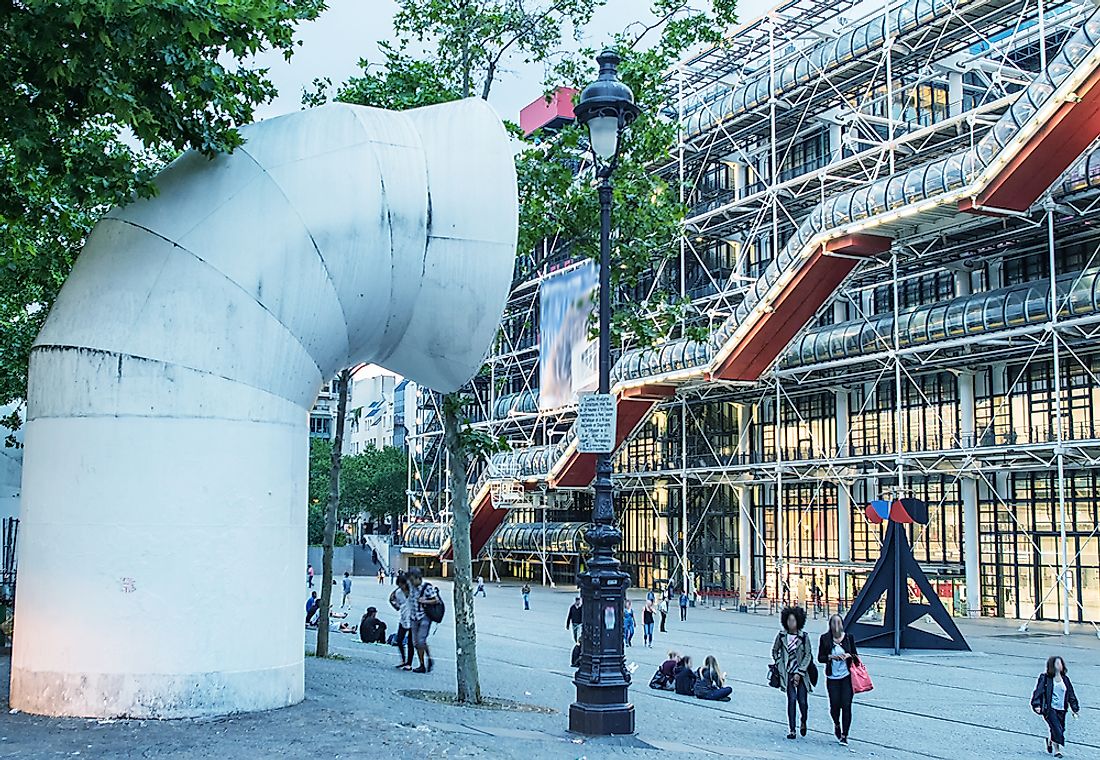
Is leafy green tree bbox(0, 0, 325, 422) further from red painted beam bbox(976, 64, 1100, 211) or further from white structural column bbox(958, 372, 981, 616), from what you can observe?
white structural column bbox(958, 372, 981, 616)

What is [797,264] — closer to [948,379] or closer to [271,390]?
[948,379]

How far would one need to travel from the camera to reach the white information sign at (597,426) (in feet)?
37.0

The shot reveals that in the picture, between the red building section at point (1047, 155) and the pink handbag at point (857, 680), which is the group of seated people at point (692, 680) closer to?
the pink handbag at point (857, 680)

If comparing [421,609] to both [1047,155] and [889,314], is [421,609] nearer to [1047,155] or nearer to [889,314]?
[1047,155]

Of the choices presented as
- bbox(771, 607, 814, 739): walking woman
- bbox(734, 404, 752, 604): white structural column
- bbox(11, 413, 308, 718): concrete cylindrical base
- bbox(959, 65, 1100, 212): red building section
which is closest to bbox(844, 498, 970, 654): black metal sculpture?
bbox(959, 65, 1100, 212): red building section

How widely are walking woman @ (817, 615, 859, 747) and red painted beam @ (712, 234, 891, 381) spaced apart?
65.1 feet

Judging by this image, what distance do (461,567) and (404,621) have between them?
2.94 metres

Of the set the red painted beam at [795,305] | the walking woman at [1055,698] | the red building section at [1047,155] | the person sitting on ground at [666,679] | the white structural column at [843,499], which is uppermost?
the red building section at [1047,155]

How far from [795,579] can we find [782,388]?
6.19m

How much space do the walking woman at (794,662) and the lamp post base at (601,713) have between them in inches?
81.8

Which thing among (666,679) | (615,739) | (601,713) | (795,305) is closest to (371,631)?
(666,679)

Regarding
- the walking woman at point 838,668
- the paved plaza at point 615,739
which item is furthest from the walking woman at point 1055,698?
the walking woman at point 838,668

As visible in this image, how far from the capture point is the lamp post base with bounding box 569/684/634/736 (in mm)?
10586

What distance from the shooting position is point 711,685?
16.0m
